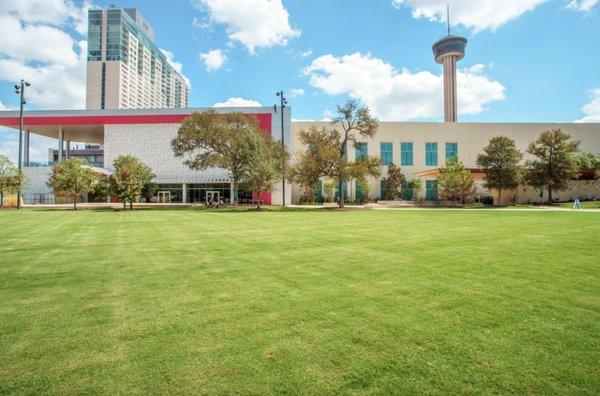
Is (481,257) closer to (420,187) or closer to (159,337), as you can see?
(159,337)

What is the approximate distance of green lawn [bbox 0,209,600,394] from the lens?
3092 mm

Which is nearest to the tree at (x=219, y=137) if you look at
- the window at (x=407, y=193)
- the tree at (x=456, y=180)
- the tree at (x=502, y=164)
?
the tree at (x=456, y=180)

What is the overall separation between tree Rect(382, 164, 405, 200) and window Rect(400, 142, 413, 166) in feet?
11.7

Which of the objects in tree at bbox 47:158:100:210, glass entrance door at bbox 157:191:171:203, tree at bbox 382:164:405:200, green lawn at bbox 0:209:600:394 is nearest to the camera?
green lawn at bbox 0:209:600:394

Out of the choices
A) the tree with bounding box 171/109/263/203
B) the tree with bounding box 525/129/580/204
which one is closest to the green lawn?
the tree with bounding box 171/109/263/203

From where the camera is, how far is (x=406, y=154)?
5922 centimetres

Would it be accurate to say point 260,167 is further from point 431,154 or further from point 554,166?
point 431,154

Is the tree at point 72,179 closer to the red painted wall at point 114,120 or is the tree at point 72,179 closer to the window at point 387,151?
the red painted wall at point 114,120

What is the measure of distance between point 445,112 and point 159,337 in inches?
3709

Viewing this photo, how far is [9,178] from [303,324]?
47446 mm

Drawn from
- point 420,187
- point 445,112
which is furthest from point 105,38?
point 420,187

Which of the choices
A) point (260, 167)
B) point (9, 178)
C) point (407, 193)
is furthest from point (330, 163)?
point (9, 178)

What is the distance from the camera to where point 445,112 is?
86.8 meters

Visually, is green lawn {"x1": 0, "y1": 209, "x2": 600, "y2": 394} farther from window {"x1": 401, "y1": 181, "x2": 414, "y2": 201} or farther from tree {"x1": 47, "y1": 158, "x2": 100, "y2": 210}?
window {"x1": 401, "y1": 181, "x2": 414, "y2": 201}
